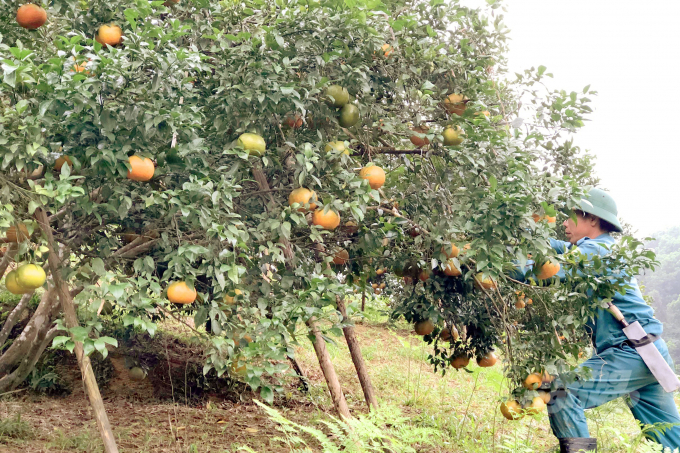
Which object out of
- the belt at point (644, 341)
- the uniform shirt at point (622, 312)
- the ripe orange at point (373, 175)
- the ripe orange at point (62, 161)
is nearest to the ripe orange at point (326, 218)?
the ripe orange at point (373, 175)

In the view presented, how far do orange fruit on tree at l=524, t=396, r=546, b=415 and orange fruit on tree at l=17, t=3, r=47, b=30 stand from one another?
3399mm

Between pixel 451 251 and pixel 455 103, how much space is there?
2.89 ft

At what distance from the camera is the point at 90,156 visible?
2357mm

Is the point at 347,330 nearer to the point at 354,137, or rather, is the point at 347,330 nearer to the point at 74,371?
the point at 354,137

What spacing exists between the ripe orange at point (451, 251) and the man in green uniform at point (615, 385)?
23.6 inches

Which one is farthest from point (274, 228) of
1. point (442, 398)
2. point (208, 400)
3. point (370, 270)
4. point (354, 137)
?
point (442, 398)

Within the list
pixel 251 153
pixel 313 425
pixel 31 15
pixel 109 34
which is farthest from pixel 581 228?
pixel 31 15

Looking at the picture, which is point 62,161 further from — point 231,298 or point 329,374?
point 329,374

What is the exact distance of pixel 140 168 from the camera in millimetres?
2336

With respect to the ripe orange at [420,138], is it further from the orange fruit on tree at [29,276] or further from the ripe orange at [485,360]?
the orange fruit on tree at [29,276]

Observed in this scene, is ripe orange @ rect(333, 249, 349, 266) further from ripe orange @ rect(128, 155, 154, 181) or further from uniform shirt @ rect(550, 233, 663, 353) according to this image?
ripe orange @ rect(128, 155, 154, 181)

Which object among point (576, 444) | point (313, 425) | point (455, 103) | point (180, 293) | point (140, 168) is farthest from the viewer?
point (313, 425)

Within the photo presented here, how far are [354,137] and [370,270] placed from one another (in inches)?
51.4

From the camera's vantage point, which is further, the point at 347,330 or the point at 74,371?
the point at 74,371
